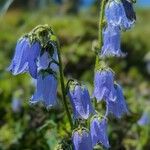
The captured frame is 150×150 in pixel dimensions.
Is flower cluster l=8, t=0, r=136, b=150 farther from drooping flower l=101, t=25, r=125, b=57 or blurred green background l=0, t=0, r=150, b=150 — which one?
blurred green background l=0, t=0, r=150, b=150

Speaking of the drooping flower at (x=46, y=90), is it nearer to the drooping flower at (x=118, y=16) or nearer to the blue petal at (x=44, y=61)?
the blue petal at (x=44, y=61)

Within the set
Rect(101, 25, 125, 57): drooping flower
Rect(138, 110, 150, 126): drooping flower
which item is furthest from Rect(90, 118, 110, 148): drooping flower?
Rect(138, 110, 150, 126): drooping flower

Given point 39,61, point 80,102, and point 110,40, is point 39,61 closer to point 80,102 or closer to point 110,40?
point 80,102

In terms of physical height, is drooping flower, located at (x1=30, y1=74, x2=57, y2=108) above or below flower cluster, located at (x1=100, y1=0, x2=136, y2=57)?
below

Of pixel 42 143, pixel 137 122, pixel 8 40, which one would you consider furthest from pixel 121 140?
pixel 8 40

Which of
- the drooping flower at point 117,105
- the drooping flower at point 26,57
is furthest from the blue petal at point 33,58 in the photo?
the drooping flower at point 117,105
